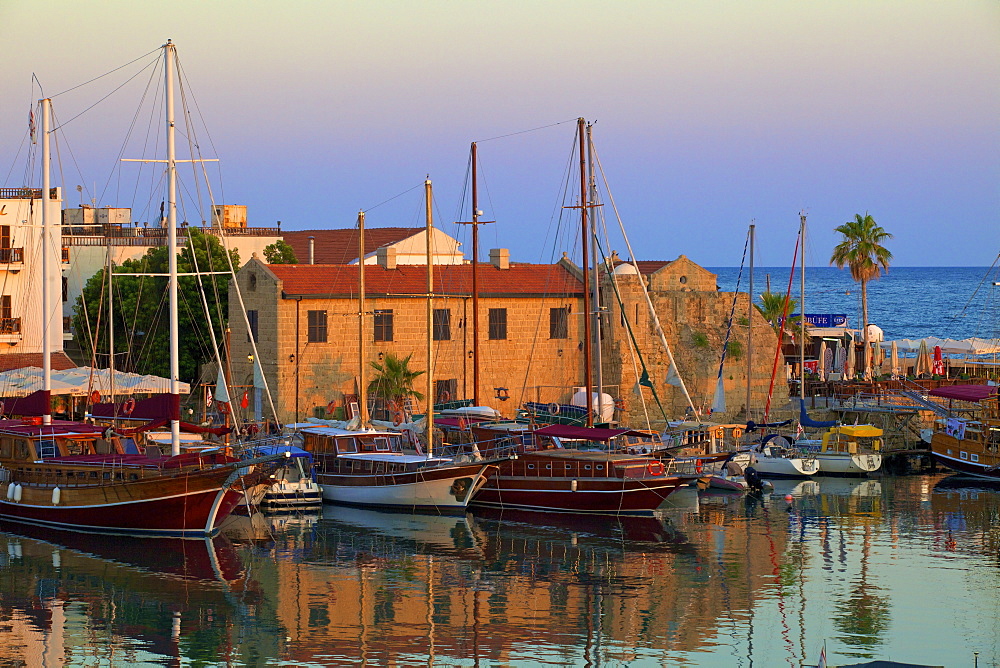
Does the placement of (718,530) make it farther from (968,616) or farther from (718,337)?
(718,337)

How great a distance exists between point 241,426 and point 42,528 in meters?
10.0

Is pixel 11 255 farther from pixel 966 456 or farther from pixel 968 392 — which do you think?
pixel 968 392

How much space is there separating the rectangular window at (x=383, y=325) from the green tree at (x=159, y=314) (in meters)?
Result: 7.28

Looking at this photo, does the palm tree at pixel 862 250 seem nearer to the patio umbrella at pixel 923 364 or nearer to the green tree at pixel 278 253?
the patio umbrella at pixel 923 364

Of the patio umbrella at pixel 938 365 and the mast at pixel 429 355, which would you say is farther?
the patio umbrella at pixel 938 365

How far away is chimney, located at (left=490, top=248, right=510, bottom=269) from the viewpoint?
194 feet

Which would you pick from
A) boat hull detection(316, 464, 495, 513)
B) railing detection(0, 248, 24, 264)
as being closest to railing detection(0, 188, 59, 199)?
railing detection(0, 248, 24, 264)

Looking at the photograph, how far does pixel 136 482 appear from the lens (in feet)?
119

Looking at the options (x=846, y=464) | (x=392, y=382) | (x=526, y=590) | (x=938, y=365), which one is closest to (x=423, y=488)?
(x=526, y=590)

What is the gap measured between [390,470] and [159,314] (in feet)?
66.2

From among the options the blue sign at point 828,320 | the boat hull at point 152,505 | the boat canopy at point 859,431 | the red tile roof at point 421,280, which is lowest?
the boat hull at point 152,505

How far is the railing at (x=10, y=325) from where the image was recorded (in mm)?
53906

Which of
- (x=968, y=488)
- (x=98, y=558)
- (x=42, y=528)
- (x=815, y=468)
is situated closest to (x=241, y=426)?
(x=42, y=528)

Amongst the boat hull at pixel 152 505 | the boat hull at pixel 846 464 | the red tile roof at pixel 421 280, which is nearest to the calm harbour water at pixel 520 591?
the boat hull at pixel 152 505
